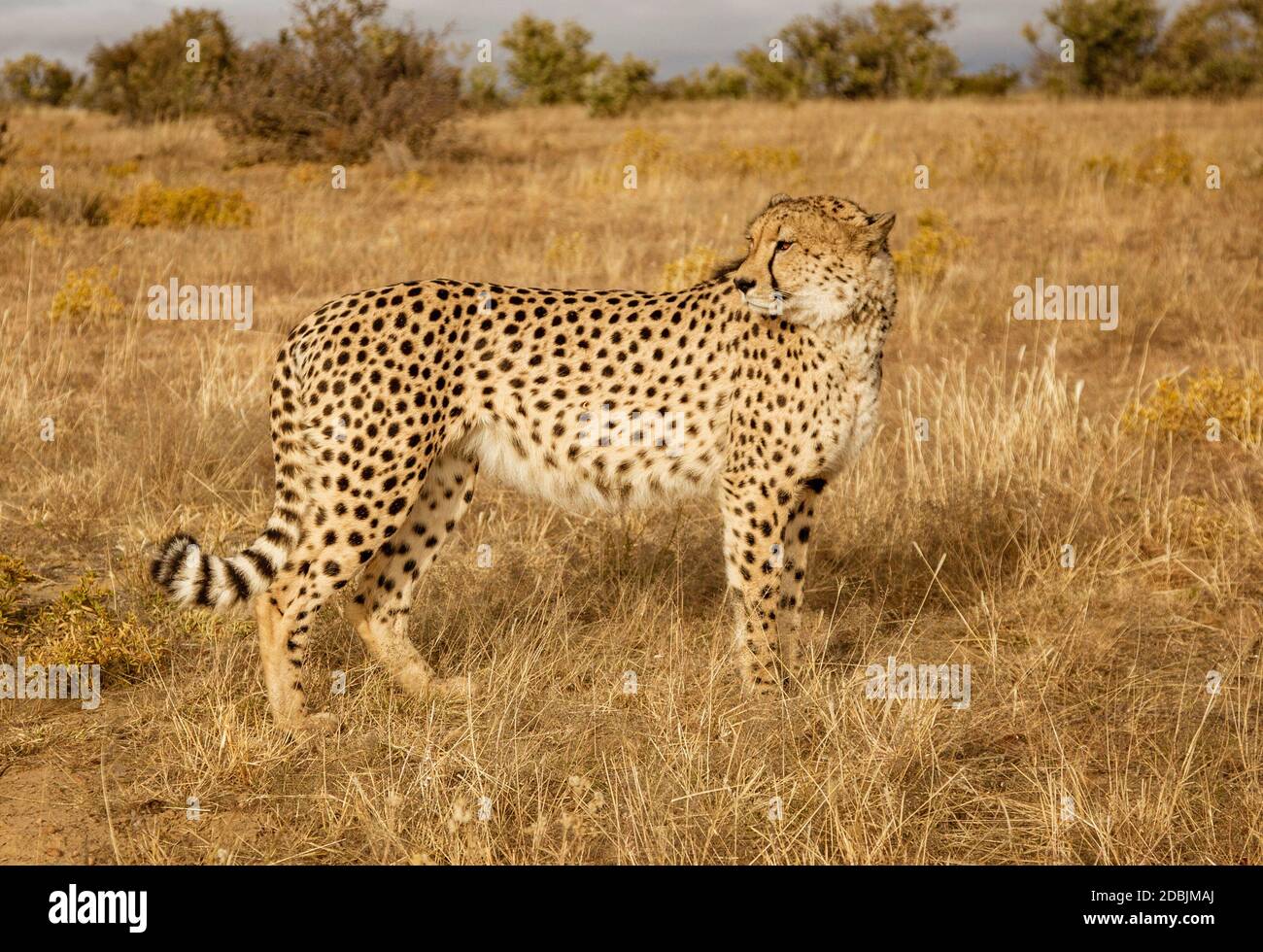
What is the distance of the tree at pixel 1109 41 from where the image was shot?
24844 mm

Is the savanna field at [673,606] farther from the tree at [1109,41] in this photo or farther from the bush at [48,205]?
the tree at [1109,41]

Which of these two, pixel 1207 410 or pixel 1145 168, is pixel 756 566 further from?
pixel 1145 168

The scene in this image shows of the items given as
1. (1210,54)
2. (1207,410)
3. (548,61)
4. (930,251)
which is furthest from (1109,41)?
(1207,410)

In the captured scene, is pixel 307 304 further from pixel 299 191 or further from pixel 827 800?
pixel 827 800

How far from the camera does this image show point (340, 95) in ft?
42.1

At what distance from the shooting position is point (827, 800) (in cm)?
289

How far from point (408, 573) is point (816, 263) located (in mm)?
1433

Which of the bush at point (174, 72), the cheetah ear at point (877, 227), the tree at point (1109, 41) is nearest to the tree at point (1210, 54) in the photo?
the tree at point (1109, 41)

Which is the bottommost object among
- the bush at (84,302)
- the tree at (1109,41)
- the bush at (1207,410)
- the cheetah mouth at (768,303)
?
the bush at (1207,410)

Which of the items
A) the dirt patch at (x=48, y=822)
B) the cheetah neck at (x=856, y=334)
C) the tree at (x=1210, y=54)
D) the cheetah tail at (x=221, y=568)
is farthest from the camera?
the tree at (x=1210, y=54)

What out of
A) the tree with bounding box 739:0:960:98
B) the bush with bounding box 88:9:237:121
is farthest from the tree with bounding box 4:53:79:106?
the tree with bounding box 739:0:960:98

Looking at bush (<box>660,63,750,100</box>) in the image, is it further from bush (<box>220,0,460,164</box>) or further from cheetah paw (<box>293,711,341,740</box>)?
cheetah paw (<box>293,711,341,740</box>)

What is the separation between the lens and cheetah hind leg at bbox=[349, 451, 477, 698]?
3.70 metres

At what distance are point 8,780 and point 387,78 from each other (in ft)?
36.4
